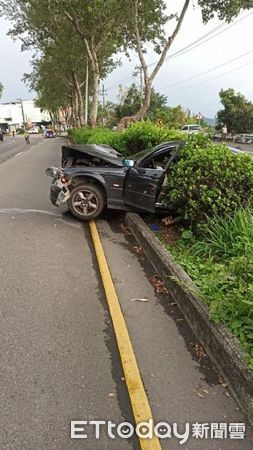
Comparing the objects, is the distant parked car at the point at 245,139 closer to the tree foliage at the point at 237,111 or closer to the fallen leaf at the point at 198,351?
the tree foliage at the point at 237,111

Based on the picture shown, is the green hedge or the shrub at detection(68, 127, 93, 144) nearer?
the green hedge

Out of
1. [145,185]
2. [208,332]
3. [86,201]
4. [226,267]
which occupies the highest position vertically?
[145,185]

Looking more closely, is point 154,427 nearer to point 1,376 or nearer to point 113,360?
point 113,360

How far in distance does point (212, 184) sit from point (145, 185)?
153cm

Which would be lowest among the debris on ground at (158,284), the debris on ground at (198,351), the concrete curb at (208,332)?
the debris on ground at (198,351)

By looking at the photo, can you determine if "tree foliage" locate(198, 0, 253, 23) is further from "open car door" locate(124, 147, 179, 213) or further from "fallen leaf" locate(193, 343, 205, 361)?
"fallen leaf" locate(193, 343, 205, 361)

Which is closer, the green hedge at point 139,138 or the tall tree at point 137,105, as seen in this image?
the green hedge at point 139,138

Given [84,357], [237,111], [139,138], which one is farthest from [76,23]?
[237,111]

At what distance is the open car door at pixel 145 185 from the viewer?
7.07 meters

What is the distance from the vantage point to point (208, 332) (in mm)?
3557

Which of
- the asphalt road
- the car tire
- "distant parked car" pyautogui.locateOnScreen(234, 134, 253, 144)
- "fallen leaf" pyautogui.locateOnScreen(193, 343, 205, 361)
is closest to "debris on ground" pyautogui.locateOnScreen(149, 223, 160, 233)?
the asphalt road

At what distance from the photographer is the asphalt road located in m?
2.84

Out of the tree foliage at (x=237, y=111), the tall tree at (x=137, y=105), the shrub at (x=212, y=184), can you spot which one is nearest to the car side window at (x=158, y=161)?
the shrub at (x=212, y=184)

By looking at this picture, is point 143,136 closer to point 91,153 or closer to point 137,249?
point 91,153
